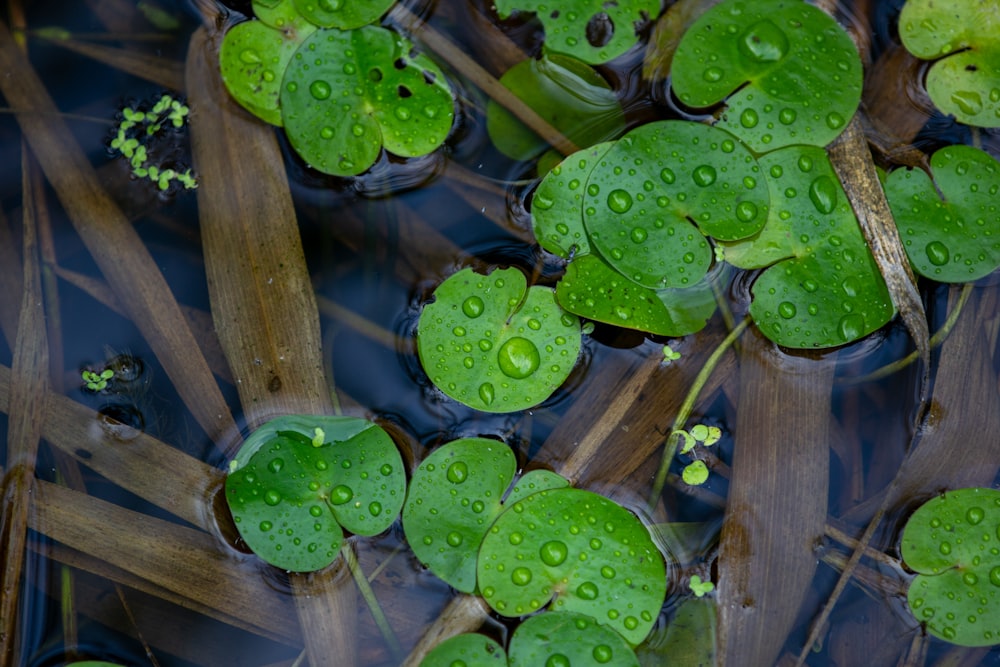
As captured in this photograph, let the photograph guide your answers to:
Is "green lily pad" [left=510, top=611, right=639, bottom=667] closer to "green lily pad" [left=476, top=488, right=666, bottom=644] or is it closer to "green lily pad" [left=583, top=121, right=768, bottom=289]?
"green lily pad" [left=476, top=488, right=666, bottom=644]

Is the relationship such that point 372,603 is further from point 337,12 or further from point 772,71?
point 772,71

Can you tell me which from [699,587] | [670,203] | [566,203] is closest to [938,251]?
[670,203]

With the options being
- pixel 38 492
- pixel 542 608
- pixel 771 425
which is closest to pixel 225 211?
pixel 38 492

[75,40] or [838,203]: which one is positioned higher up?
[75,40]

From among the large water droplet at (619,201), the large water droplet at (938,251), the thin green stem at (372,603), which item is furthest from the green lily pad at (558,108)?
the thin green stem at (372,603)

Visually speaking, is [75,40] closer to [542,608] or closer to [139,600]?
[139,600]

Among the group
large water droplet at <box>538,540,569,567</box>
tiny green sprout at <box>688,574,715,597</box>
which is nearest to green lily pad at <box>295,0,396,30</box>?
large water droplet at <box>538,540,569,567</box>

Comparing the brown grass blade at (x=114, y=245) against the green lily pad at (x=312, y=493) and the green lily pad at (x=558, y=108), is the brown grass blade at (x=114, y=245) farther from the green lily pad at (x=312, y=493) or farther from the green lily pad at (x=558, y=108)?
the green lily pad at (x=558, y=108)
